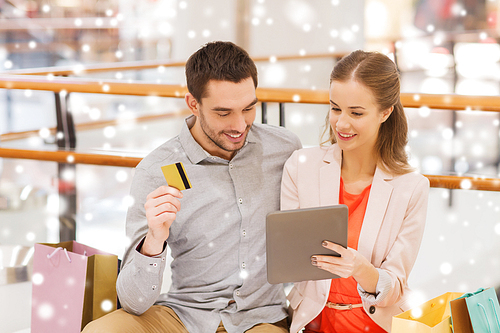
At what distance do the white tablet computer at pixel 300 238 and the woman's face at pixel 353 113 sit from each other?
0.95 ft

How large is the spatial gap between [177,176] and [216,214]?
27 centimetres

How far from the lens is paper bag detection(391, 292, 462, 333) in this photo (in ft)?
3.76

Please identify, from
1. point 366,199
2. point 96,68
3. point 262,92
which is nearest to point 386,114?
point 366,199

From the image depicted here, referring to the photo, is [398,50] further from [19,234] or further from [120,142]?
[19,234]

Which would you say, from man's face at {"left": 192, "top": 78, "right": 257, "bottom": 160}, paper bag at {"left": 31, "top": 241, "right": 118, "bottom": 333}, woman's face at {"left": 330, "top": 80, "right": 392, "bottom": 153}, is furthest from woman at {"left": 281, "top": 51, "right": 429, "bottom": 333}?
paper bag at {"left": 31, "top": 241, "right": 118, "bottom": 333}

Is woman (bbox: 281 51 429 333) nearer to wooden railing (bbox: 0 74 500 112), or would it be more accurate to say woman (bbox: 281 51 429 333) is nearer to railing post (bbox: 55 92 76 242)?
wooden railing (bbox: 0 74 500 112)

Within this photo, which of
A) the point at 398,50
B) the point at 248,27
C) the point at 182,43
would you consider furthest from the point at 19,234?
the point at 398,50

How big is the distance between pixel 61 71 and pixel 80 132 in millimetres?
597

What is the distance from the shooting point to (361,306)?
1.41 metres

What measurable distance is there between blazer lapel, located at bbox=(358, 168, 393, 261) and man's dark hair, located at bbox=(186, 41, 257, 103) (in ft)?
1.62

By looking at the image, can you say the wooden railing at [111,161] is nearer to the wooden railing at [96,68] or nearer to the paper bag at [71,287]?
the paper bag at [71,287]

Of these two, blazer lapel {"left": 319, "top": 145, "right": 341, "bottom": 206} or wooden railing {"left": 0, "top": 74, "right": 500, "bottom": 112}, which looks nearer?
Result: blazer lapel {"left": 319, "top": 145, "right": 341, "bottom": 206}

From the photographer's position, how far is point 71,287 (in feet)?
4.93

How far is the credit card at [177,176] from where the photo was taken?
127 cm
